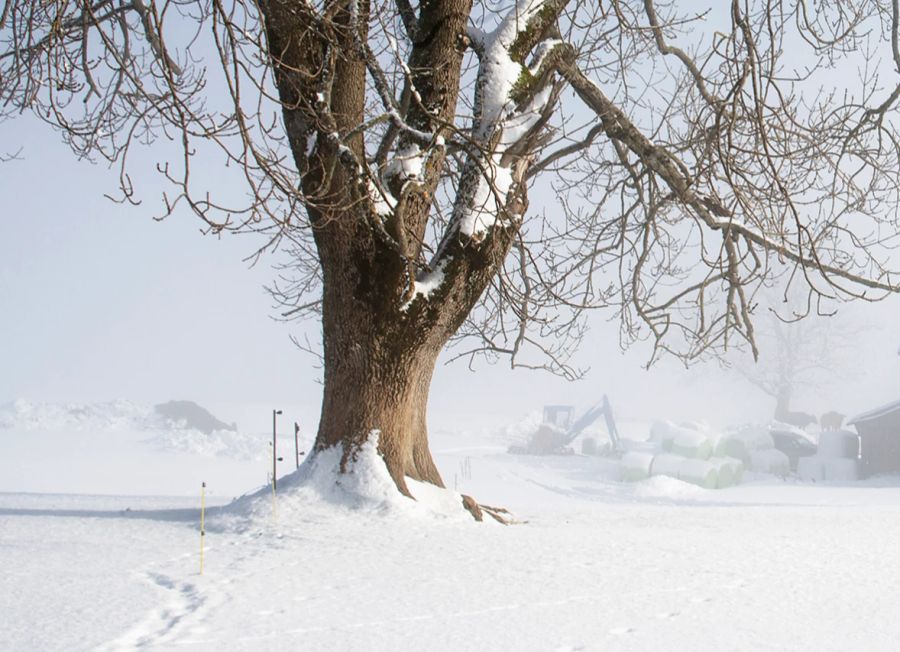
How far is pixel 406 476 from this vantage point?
25.1 ft

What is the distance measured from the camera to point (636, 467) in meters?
22.1

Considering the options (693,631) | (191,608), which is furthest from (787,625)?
(191,608)

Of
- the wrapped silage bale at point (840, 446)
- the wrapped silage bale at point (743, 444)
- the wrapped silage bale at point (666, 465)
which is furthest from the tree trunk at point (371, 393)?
the wrapped silage bale at point (840, 446)

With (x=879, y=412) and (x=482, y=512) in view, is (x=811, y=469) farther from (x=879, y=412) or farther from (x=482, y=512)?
(x=482, y=512)

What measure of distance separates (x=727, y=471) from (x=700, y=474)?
125 centimetres

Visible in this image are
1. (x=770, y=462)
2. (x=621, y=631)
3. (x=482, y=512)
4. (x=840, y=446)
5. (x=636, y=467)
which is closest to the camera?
(x=621, y=631)

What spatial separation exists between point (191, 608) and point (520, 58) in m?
5.37

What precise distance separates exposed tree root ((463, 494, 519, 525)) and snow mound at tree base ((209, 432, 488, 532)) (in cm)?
8

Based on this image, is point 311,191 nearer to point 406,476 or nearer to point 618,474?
point 406,476

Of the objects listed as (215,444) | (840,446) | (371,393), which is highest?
(371,393)

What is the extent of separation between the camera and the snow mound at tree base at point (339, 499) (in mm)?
6988

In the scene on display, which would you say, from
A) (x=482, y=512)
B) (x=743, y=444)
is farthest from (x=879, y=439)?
(x=482, y=512)

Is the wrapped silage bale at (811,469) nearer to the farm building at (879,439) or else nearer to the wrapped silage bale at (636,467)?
the farm building at (879,439)

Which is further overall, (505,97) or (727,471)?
(727,471)
